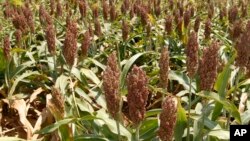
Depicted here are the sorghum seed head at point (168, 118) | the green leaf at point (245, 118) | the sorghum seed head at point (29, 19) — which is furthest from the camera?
the sorghum seed head at point (29, 19)

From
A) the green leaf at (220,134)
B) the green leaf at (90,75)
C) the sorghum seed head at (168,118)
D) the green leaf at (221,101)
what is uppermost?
the sorghum seed head at (168,118)

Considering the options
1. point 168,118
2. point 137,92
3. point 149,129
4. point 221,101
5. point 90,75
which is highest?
point 137,92

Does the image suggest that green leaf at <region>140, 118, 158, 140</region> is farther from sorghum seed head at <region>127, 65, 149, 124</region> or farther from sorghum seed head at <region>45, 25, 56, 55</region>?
sorghum seed head at <region>45, 25, 56, 55</region>

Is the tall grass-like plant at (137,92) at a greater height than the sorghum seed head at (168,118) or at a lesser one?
greater

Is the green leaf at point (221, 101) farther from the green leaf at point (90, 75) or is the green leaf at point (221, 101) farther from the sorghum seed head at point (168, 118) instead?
the green leaf at point (90, 75)

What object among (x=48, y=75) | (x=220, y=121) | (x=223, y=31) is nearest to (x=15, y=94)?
(x=48, y=75)

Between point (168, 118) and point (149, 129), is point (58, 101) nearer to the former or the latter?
point (149, 129)

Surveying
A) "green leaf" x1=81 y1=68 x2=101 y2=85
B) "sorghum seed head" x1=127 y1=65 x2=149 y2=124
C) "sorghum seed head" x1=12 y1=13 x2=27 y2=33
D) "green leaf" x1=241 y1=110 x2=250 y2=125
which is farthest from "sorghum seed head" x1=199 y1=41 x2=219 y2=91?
"sorghum seed head" x1=12 y1=13 x2=27 y2=33

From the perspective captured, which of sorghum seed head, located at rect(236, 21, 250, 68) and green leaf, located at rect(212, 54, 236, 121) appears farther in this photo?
green leaf, located at rect(212, 54, 236, 121)

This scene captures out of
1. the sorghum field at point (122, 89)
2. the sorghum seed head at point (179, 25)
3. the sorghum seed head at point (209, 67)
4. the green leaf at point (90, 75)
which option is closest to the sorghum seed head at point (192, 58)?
the sorghum field at point (122, 89)

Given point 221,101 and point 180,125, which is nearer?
point 221,101

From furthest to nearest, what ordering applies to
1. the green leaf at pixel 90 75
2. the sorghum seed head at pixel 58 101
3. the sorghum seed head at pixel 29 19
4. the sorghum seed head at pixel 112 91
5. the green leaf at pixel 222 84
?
1. the sorghum seed head at pixel 29 19
2. the green leaf at pixel 90 75
3. the green leaf at pixel 222 84
4. the sorghum seed head at pixel 58 101
5. the sorghum seed head at pixel 112 91

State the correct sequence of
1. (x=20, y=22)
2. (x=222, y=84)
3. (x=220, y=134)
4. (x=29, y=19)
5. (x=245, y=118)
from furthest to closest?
(x=29, y=19)
(x=20, y=22)
(x=245, y=118)
(x=222, y=84)
(x=220, y=134)

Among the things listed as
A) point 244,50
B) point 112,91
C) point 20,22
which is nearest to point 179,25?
point 20,22
